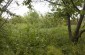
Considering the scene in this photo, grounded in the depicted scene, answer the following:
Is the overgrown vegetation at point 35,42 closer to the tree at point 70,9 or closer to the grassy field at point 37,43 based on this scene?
the grassy field at point 37,43

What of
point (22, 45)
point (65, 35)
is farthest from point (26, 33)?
point (65, 35)

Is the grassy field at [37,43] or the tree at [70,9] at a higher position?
the tree at [70,9]

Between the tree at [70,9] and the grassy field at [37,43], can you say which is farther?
the grassy field at [37,43]

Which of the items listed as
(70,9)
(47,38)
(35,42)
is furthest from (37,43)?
(70,9)

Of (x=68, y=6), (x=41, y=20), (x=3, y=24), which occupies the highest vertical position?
(x=68, y=6)

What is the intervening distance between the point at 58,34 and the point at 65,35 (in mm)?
443

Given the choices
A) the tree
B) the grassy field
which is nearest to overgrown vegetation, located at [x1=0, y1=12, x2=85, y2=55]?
the grassy field

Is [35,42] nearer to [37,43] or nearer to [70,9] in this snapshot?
[37,43]

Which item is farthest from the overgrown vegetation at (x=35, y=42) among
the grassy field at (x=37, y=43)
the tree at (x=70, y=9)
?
the tree at (x=70, y=9)

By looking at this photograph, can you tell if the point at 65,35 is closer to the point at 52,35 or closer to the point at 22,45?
the point at 52,35

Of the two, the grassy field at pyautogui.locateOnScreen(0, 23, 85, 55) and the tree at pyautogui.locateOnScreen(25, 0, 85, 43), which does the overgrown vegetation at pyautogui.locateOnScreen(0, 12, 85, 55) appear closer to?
the grassy field at pyautogui.locateOnScreen(0, 23, 85, 55)

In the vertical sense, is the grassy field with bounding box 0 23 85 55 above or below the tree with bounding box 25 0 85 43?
below

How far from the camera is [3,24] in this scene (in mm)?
11680

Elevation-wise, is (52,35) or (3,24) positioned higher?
(3,24)
